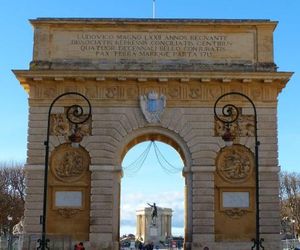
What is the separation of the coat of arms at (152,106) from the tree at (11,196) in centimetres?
2633

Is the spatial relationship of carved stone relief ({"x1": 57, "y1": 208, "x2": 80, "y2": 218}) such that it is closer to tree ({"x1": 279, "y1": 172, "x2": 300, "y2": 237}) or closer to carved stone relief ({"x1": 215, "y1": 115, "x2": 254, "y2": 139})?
carved stone relief ({"x1": 215, "y1": 115, "x2": 254, "y2": 139})

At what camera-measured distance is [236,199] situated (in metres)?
29.5

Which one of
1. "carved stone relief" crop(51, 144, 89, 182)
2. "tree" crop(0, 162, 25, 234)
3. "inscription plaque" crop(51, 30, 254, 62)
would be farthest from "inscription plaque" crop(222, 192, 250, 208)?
"tree" crop(0, 162, 25, 234)

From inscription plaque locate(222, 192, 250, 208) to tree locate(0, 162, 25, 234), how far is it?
27516mm

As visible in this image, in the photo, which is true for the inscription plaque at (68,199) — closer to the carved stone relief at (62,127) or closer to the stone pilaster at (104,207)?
the stone pilaster at (104,207)

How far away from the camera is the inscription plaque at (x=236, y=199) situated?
29.4 m

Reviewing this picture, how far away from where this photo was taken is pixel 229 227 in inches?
1149

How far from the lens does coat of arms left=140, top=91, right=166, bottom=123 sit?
1173 inches

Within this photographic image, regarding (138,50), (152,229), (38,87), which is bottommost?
(152,229)

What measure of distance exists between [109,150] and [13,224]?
28.0 meters

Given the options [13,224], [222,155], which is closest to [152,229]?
[13,224]

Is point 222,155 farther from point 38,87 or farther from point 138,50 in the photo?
point 38,87

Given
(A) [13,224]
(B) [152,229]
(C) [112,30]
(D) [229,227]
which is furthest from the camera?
(B) [152,229]

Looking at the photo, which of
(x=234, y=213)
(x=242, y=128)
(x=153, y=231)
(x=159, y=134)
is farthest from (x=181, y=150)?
(x=153, y=231)
